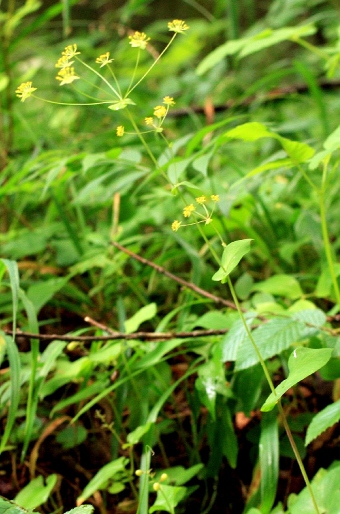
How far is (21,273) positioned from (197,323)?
2.05ft

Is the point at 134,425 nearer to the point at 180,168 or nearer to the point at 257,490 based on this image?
the point at 257,490

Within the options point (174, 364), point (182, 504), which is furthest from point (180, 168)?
point (182, 504)

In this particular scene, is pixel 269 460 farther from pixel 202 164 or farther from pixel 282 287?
pixel 202 164

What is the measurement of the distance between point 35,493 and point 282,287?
491mm

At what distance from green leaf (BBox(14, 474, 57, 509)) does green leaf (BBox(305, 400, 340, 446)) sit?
1.13 ft

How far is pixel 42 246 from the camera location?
1189mm

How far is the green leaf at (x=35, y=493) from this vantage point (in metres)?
0.71

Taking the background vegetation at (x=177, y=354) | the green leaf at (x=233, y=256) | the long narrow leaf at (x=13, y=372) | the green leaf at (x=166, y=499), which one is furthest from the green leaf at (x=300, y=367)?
the long narrow leaf at (x=13, y=372)

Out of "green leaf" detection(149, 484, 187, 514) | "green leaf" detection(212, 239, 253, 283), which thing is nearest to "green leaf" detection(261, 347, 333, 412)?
"green leaf" detection(212, 239, 253, 283)

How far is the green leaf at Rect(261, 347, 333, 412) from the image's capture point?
51 centimetres

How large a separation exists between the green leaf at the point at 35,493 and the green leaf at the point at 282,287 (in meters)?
0.44

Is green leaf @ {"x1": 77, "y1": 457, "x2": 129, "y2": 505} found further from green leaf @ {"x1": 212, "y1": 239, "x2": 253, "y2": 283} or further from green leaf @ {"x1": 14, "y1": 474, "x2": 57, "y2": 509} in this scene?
green leaf @ {"x1": 212, "y1": 239, "x2": 253, "y2": 283}

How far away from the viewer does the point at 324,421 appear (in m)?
0.63

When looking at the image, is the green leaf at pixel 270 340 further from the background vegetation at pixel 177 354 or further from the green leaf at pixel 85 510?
the green leaf at pixel 85 510
